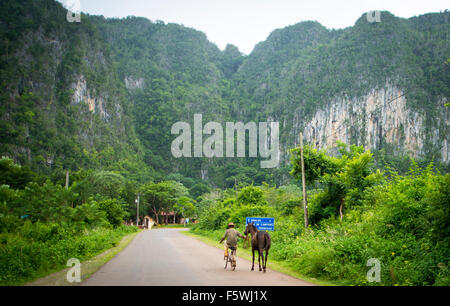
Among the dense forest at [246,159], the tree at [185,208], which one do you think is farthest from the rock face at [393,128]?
the tree at [185,208]

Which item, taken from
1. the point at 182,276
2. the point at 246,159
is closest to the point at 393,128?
the point at 246,159

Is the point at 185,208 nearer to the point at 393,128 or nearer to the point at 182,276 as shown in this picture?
the point at 182,276

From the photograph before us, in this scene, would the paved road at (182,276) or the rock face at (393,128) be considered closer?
the paved road at (182,276)

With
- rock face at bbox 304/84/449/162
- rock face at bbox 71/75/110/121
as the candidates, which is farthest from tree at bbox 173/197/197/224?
rock face at bbox 71/75/110/121

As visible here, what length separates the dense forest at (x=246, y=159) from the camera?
1025 centimetres

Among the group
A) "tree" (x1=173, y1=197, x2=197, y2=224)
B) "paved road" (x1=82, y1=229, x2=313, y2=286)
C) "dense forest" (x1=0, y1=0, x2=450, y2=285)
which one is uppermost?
"dense forest" (x1=0, y1=0, x2=450, y2=285)

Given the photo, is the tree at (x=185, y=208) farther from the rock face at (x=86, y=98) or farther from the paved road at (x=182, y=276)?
the rock face at (x=86, y=98)

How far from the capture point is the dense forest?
10.2 m

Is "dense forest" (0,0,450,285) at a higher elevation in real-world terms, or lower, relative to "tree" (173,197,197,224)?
higher

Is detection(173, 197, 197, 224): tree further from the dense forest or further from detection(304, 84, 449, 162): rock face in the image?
detection(304, 84, 449, 162): rock face

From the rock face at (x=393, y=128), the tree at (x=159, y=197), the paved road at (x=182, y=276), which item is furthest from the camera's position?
the rock face at (x=393, y=128)

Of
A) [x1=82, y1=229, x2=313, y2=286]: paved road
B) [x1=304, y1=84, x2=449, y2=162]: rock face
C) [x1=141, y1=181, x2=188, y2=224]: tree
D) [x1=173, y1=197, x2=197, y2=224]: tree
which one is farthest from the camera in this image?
[x1=304, y1=84, x2=449, y2=162]: rock face

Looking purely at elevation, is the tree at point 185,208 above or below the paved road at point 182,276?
below

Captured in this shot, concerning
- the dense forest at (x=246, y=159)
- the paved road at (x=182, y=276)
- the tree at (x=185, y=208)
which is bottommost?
the tree at (x=185, y=208)
